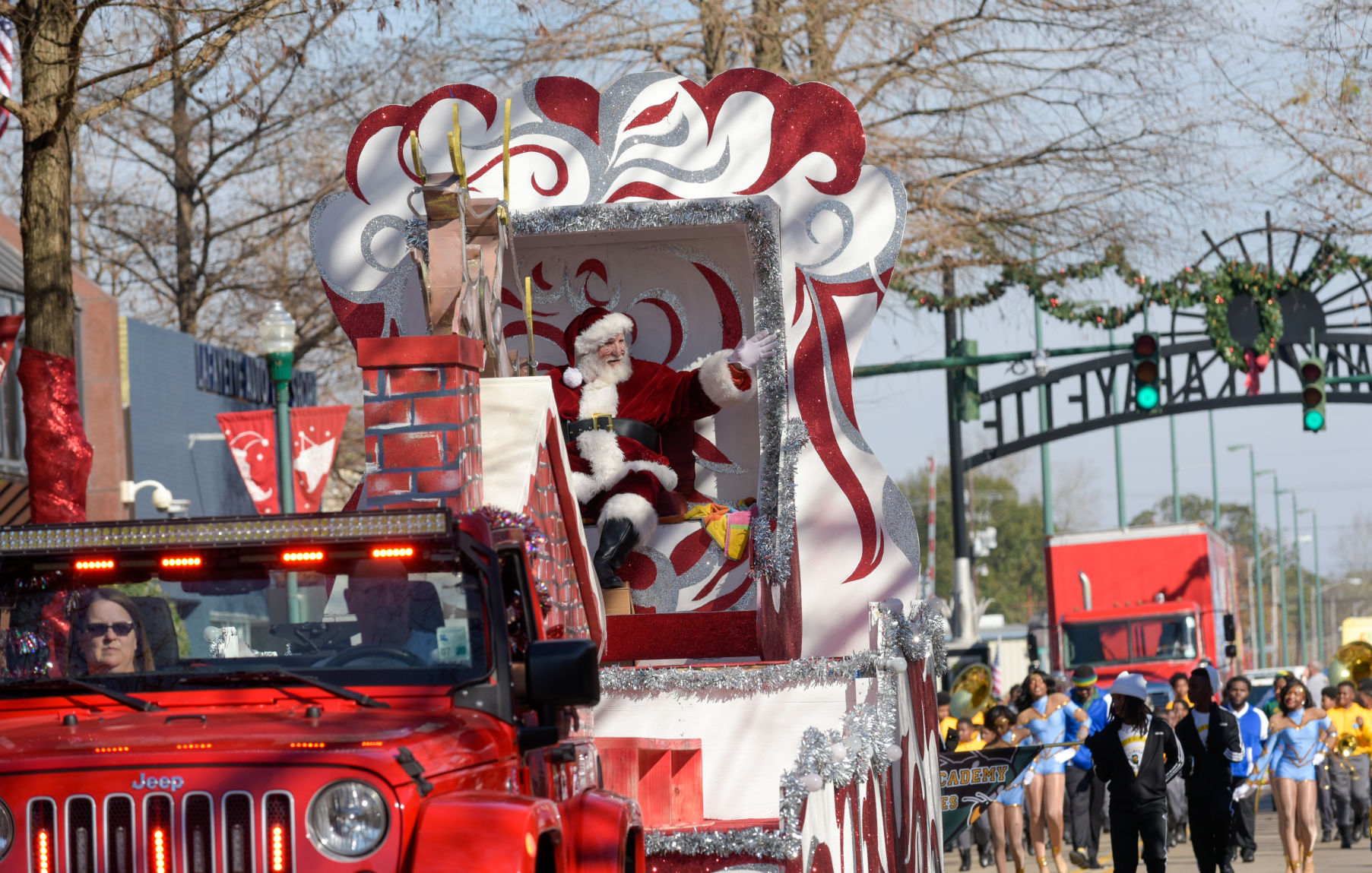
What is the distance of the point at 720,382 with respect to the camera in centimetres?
973

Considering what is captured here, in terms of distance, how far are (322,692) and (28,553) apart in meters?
1.04

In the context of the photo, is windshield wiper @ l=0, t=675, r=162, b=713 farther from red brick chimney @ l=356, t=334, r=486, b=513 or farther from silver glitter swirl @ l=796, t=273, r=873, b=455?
silver glitter swirl @ l=796, t=273, r=873, b=455

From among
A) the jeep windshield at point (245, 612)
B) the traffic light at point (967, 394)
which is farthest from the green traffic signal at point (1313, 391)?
the jeep windshield at point (245, 612)

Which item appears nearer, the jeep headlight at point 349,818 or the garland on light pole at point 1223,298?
the jeep headlight at point 349,818

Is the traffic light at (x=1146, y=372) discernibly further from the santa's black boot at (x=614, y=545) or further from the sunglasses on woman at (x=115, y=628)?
the sunglasses on woman at (x=115, y=628)

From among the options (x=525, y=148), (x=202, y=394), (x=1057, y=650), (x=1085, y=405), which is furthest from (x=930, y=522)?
(x=525, y=148)

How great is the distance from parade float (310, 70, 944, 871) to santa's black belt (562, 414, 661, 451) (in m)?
0.17

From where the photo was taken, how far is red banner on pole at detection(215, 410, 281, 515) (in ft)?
53.4

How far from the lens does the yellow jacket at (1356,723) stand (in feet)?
64.5

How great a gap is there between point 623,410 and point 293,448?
751cm

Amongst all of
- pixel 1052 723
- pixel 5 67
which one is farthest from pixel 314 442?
pixel 1052 723

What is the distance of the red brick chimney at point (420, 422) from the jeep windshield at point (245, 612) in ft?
4.65

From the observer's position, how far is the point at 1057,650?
28562mm

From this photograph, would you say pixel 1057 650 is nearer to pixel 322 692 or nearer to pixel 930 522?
pixel 930 522
